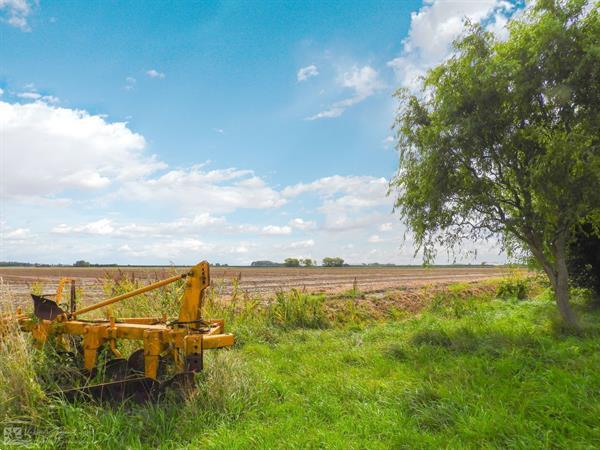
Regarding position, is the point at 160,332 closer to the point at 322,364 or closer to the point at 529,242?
the point at 322,364

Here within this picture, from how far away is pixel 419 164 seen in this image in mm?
10766

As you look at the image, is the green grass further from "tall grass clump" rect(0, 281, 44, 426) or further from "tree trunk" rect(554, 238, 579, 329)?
"tree trunk" rect(554, 238, 579, 329)

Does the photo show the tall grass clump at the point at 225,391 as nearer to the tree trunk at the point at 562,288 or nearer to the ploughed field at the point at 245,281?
the ploughed field at the point at 245,281

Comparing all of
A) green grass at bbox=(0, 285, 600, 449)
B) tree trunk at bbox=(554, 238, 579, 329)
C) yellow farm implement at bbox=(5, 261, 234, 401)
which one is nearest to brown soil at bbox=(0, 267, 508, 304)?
yellow farm implement at bbox=(5, 261, 234, 401)

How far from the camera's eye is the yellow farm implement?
5188 millimetres

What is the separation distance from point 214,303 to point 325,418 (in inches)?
239

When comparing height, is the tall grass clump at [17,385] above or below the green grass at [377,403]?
above

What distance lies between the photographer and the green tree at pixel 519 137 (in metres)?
8.87

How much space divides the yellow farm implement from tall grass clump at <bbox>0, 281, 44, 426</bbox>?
16.5 inches

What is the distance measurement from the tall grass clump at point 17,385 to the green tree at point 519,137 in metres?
8.92

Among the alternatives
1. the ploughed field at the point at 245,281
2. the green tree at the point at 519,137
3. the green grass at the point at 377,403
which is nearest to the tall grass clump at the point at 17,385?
the green grass at the point at 377,403

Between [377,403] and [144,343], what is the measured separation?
3.32 m

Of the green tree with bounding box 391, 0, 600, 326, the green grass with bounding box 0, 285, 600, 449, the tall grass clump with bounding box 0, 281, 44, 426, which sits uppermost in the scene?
the green tree with bounding box 391, 0, 600, 326

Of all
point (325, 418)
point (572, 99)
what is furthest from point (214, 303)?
point (572, 99)
